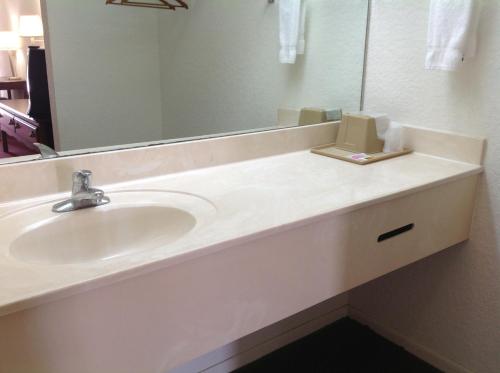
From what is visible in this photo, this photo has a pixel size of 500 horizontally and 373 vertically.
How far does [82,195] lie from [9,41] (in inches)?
16.1

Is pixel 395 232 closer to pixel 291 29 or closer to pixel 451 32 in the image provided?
pixel 451 32

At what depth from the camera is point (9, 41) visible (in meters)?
1.14

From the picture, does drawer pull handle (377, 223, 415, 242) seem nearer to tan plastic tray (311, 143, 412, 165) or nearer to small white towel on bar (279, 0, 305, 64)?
tan plastic tray (311, 143, 412, 165)

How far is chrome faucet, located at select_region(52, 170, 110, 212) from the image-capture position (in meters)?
1.14

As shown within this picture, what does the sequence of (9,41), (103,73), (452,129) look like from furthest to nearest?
(452,129) < (103,73) < (9,41)

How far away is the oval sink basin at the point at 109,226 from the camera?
41.3 inches

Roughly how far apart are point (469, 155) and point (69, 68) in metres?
1.23

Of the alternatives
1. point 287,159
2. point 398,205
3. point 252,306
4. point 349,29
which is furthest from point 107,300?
point 349,29

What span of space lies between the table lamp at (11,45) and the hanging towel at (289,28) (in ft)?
2.93

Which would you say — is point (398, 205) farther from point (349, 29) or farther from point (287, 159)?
point (349, 29)

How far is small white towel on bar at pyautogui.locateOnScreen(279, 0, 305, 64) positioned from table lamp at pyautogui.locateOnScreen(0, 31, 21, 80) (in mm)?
889

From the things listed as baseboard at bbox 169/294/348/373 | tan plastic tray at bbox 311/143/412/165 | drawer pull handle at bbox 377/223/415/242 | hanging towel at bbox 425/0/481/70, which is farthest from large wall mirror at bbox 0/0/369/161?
baseboard at bbox 169/294/348/373

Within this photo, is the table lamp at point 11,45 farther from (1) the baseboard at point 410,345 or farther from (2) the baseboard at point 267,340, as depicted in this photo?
(1) the baseboard at point 410,345

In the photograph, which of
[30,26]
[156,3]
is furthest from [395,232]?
[30,26]
